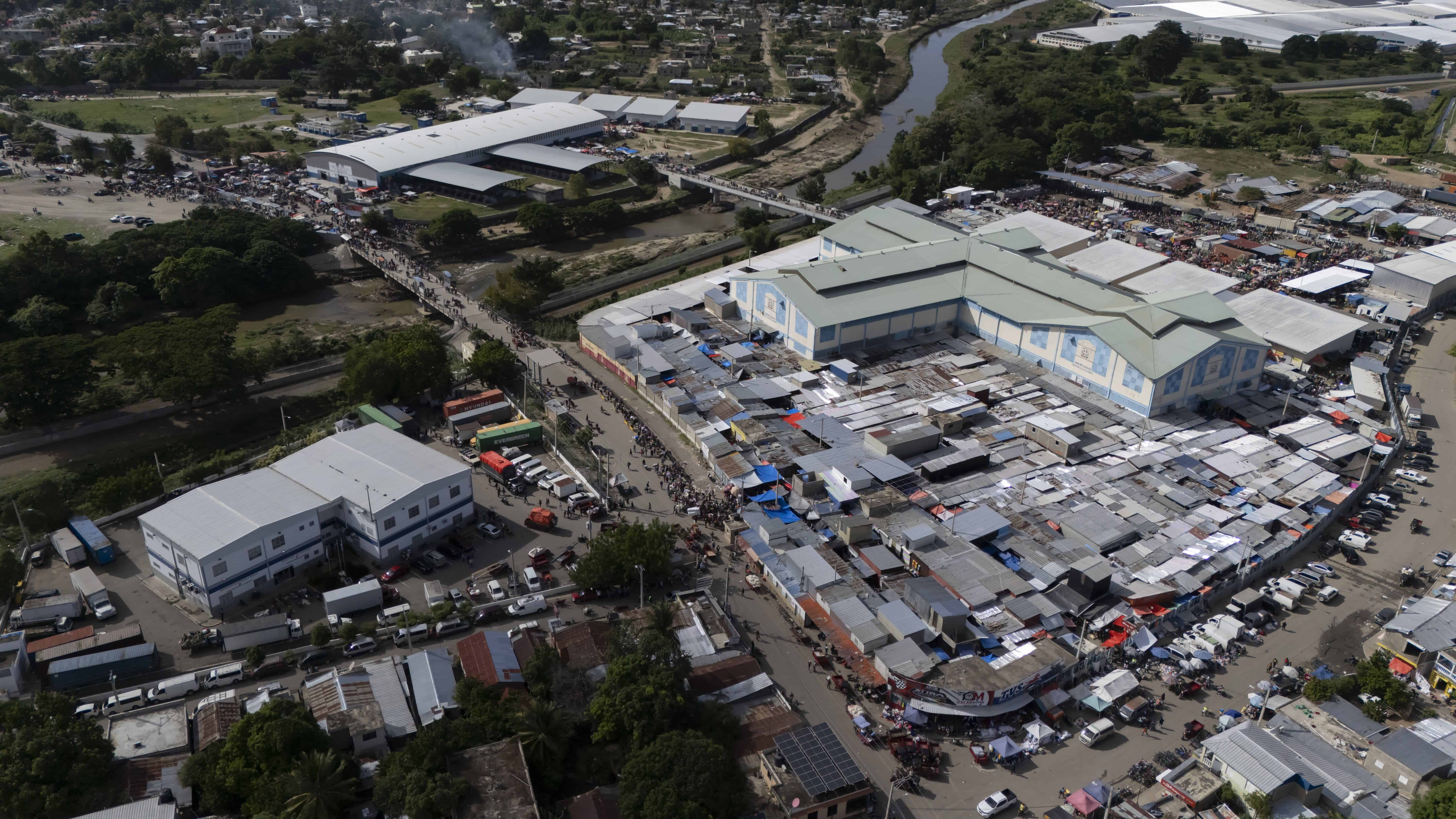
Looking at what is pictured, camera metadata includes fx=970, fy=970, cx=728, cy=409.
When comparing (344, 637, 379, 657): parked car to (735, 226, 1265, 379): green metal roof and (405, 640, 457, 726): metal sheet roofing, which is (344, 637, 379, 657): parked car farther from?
(735, 226, 1265, 379): green metal roof

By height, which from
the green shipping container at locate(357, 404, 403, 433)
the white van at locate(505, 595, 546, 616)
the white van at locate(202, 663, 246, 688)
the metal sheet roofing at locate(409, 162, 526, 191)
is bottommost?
the white van at locate(505, 595, 546, 616)

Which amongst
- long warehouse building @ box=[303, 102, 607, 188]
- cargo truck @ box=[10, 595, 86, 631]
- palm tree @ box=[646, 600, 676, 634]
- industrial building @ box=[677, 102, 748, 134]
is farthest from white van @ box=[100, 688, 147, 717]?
industrial building @ box=[677, 102, 748, 134]

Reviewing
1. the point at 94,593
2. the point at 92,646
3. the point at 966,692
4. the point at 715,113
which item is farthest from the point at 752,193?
the point at 92,646

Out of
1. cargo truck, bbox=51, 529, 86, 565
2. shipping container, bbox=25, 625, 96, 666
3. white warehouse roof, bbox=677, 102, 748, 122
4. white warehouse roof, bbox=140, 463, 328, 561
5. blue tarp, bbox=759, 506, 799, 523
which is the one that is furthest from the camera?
white warehouse roof, bbox=677, 102, 748, 122

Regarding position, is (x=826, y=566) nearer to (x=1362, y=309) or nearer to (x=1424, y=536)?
(x=1424, y=536)

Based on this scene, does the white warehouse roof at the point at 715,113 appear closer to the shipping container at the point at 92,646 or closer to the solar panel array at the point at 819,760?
the shipping container at the point at 92,646

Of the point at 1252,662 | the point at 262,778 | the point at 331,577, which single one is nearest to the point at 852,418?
the point at 1252,662

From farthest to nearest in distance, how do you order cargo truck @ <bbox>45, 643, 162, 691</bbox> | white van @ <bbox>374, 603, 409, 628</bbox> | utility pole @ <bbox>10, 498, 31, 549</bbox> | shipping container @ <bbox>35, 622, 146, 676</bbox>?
utility pole @ <bbox>10, 498, 31, 549</bbox>
white van @ <bbox>374, 603, 409, 628</bbox>
shipping container @ <bbox>35, 622, 146, 676</bbox>
cargo truck @ <bbox>45, 643, 162, 691</bbox>
